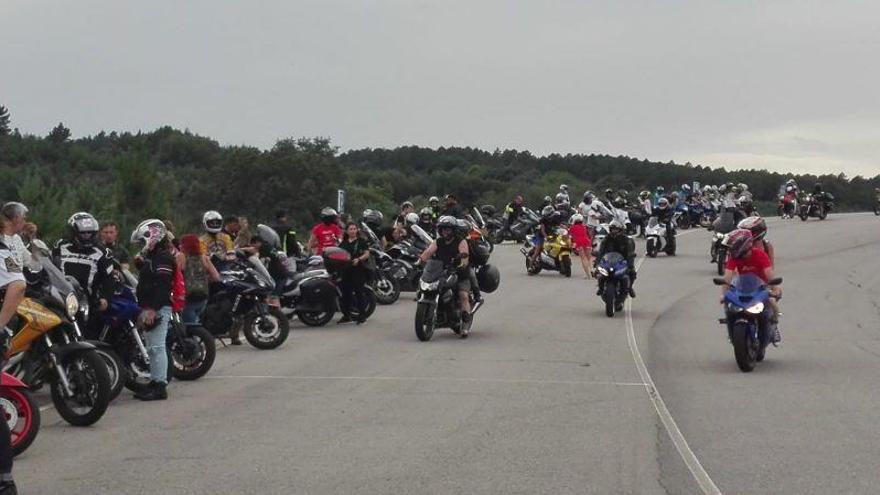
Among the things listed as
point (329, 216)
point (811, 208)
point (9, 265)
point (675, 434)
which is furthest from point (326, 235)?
point (811, 208)

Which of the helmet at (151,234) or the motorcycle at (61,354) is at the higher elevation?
the helmet at (151,234)

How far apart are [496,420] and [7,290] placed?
178 inches

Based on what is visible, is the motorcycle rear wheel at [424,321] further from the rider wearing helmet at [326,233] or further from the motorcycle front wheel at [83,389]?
the motorcycle front wheel at [83,389]

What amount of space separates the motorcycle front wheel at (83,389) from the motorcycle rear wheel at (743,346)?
7335mm

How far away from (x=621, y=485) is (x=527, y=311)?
45.0ft

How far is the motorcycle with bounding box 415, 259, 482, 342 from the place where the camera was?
17641 millimetres

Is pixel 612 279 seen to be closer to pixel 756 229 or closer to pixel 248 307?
pixel 756 229

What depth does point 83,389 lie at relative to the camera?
34.5 feet

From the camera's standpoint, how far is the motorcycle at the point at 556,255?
30.0 meters

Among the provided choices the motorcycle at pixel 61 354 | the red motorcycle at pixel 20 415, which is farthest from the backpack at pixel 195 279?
the red motorcycle at pixel 20 415

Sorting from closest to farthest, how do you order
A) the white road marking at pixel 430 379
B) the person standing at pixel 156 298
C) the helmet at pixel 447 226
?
1. the person standing at pixel 156 298
2. the white road marking at pixel 430 379
3. the helmet at pixel 447 226

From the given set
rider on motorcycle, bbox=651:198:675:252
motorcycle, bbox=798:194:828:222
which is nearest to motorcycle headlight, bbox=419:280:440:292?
rider on motorcycle, bbox=651:198:675:252

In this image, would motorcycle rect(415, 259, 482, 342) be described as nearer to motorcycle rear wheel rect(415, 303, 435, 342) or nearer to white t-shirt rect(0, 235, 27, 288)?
motorcycle rear wheel rect(415, 303, 435, 342)

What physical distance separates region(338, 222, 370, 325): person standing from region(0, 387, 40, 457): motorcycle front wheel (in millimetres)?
10631
